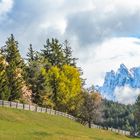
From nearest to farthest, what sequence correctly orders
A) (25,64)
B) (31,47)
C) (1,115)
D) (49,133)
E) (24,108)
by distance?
(49,133)
(1,115)
(24,108)
(25,64)
(31,47)

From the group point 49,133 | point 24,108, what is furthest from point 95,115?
point 49,133

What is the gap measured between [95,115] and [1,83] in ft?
98.5

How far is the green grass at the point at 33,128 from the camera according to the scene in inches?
2362

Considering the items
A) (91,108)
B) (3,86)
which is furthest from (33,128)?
(91,108)

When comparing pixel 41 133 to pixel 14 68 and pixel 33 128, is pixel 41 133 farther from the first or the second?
pixel 14 68

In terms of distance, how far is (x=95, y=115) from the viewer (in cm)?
11319

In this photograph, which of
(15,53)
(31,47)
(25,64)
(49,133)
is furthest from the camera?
(31,47)

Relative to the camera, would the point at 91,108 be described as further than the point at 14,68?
Yes

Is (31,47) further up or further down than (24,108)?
further up

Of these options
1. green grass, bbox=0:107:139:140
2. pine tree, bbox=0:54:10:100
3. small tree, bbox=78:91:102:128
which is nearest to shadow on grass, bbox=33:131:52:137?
green grass, bbox=0:107:139:140

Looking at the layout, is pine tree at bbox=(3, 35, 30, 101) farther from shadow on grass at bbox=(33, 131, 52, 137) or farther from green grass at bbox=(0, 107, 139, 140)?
shadow on grass at bbox=(33, 131, 52, 137)

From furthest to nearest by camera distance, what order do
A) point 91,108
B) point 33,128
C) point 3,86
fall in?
point 91,108 → point 3,86 → point 33,128

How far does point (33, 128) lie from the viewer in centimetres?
6919

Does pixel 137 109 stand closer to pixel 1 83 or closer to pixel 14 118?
pixel 1 83
